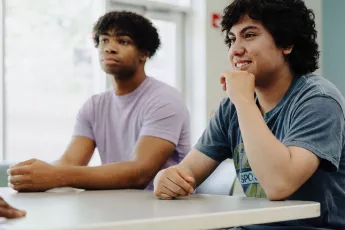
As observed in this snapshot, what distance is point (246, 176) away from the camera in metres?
1.57

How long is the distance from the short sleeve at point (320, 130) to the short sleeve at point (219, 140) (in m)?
0.30

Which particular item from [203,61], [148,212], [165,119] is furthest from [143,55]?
[203,61]

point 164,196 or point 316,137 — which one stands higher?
point 316,137

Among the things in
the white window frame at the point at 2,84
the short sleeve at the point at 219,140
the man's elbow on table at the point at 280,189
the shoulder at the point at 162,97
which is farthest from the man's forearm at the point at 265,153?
the white window frame at the point at 2,84

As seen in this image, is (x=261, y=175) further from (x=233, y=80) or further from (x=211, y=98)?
(x=211, y=98)

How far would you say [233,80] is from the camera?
59.7 inches

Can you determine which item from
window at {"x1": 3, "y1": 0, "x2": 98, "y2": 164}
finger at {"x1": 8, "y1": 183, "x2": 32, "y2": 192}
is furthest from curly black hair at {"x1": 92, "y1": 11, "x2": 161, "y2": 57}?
window at {"x1": 3, "y1": 0, "x2": 98, "y2": 164}

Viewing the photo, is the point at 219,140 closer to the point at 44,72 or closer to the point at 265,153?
the point at 265,153

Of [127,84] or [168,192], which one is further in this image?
[127,84]

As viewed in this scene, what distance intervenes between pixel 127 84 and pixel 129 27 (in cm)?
25

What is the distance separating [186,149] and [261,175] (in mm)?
1024

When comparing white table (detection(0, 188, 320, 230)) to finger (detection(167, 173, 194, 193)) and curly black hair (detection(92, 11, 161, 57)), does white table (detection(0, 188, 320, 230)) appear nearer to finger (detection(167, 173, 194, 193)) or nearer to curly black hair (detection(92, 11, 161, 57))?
finger (detection(167, 173, 194, 193))

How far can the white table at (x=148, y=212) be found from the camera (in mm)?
935

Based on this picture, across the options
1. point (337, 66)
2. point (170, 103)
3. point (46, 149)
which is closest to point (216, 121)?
point (170, 103)
